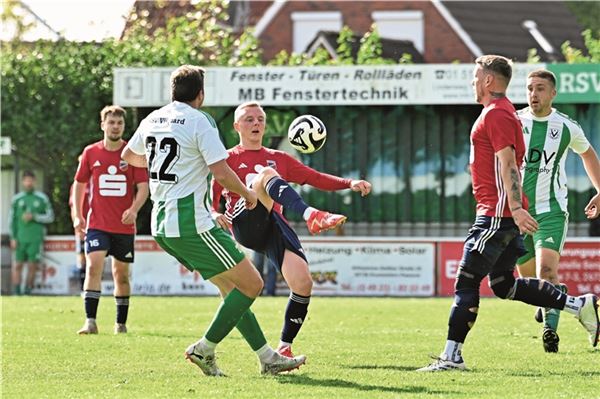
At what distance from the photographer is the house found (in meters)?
45.2

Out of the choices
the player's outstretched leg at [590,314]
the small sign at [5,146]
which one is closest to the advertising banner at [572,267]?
the small sign at [5,146]

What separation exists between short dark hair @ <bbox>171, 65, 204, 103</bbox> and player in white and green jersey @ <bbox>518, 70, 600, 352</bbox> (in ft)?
11.1

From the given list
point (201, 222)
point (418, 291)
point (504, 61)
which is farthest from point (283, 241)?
point (418, 291)

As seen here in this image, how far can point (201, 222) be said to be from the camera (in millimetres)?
9195

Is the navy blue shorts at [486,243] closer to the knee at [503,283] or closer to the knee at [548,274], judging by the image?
the knee at [503,283]

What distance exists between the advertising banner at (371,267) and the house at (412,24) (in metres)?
20.9

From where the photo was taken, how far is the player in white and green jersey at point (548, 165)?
11.6 m

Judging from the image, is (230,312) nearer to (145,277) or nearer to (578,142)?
(578,142)

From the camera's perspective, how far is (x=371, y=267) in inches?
932

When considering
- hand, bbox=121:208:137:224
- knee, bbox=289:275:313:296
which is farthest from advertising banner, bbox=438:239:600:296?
knee, bbox=289:275:313:296

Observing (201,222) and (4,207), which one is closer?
(201,222)

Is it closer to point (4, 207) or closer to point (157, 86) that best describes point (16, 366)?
point (157, 86)

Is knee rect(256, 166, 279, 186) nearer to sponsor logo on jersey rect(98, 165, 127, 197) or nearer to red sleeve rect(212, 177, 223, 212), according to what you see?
red sleeve rect(212, 177, 223, 212)

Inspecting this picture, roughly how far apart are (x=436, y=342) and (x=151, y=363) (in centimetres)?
322
